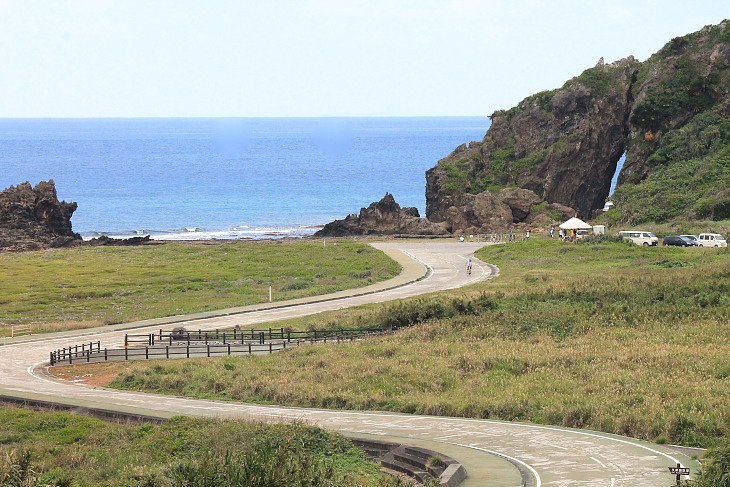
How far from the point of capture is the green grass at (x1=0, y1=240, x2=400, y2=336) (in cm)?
6281

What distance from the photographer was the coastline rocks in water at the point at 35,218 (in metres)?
103

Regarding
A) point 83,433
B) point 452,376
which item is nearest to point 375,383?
point 452,376

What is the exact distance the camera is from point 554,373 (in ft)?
116

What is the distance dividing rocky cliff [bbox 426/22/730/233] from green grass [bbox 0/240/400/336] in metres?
22.4

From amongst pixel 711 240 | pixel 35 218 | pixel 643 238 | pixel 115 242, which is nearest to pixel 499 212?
pixel 643 238

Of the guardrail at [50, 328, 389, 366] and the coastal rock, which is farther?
the coastal rock

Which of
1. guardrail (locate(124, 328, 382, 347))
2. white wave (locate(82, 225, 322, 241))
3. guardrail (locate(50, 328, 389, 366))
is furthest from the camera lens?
white wave (locate(82, 225, 322, 241))

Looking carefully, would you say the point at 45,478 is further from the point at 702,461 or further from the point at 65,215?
the point at 65,215

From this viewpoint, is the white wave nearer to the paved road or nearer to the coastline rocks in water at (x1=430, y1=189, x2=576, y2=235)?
the coastline rocks in water at (x1=430, y1=189, x2=576, y2=235)

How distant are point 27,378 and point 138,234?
97.8 meters

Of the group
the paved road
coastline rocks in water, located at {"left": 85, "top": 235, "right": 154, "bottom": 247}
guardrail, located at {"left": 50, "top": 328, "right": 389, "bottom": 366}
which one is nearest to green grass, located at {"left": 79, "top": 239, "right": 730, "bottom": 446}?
the paved road

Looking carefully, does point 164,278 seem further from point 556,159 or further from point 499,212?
point 556,159

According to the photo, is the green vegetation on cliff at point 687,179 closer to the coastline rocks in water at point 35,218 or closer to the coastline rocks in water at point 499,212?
the coastline rocks in water at point 499,212

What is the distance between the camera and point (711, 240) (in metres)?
73.6
